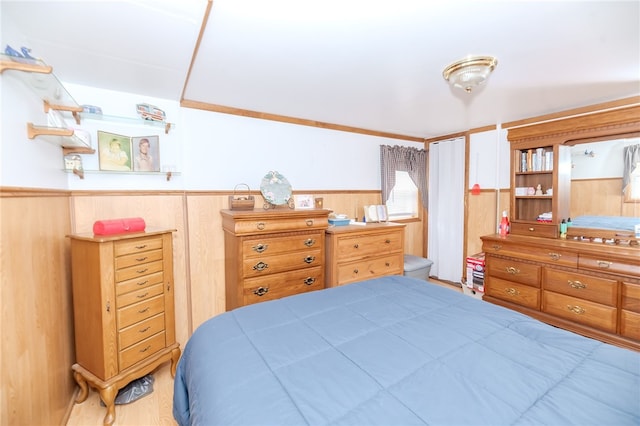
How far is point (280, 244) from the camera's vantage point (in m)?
2.46

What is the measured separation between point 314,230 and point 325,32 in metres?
1.66

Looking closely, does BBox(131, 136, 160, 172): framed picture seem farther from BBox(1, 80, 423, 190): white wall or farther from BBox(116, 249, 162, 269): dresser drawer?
BBox(116, 249, 162, 269): dresser drawer

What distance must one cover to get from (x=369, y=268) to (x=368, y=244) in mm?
264

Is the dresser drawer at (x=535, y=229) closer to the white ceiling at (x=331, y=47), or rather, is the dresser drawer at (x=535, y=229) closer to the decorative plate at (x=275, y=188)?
the white ceiling at (x=331, y=47)

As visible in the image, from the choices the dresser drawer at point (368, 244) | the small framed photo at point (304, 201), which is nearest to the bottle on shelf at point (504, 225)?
the dresser drawer at point (368, 244)

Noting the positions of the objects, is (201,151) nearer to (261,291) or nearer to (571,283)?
(261,291)

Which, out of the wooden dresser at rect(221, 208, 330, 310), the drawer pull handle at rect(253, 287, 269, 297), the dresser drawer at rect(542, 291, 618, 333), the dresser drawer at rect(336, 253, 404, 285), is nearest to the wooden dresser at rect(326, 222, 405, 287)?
the dresser drawer at rect(336, 253, 404, 285)

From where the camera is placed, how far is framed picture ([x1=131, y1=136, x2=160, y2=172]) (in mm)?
2266

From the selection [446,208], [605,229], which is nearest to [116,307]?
[446,208]

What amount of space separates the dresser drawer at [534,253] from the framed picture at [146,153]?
137 inches

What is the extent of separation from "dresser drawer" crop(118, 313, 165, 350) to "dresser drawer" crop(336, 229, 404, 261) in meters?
1.60

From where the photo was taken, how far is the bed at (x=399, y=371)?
842 mm

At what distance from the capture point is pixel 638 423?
31.0 inches

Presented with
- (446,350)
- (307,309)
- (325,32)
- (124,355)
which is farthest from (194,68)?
(446,350)
